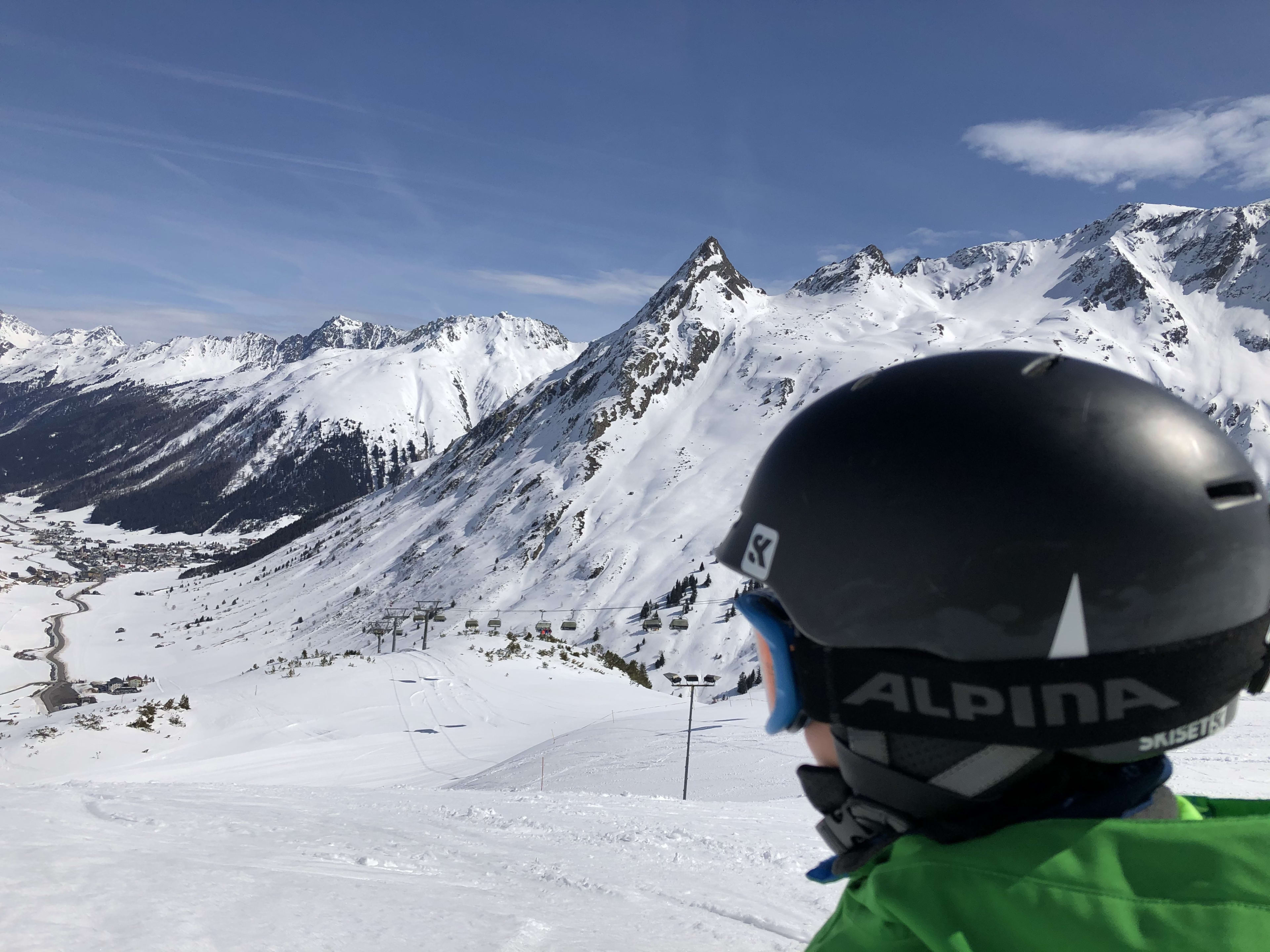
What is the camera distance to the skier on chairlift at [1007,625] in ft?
5.01

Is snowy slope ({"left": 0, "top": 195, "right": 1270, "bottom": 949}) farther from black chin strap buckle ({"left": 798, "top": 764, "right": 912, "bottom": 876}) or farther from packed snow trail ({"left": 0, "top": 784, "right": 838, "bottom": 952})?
black chin strap buckle ({"left": 798, "top": 764, "right": 912, "bottom": 876})

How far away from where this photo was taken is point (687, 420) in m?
138

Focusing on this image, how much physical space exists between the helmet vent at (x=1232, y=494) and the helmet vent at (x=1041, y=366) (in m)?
0.45

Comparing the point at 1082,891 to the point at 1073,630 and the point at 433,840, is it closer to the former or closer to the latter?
the point at 1073,630

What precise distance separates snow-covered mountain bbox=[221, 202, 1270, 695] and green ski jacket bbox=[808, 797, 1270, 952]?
69.6m

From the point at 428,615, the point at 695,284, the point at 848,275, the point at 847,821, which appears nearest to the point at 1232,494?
the point at 847,821

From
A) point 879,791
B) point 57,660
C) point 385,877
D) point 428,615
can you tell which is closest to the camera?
point 879,791

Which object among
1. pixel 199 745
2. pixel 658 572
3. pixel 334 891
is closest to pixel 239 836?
pixel 334 891

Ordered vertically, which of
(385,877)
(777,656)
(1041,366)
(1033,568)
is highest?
(1041,366)

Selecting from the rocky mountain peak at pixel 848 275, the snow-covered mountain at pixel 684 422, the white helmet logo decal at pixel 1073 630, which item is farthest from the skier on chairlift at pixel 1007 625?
the rocky mountain peak at pixel 848 275

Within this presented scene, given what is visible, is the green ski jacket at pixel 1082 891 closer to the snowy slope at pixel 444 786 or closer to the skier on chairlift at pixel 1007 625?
the skier on chairlift at pixel 1007 625

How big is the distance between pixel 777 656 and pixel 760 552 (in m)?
0.30

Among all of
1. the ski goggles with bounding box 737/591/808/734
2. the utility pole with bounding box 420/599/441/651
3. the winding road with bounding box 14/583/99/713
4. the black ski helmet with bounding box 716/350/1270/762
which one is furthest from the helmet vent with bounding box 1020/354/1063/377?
the utility pole with bounding box 420/599/441/651

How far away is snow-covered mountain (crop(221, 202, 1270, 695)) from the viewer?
3846 inches
